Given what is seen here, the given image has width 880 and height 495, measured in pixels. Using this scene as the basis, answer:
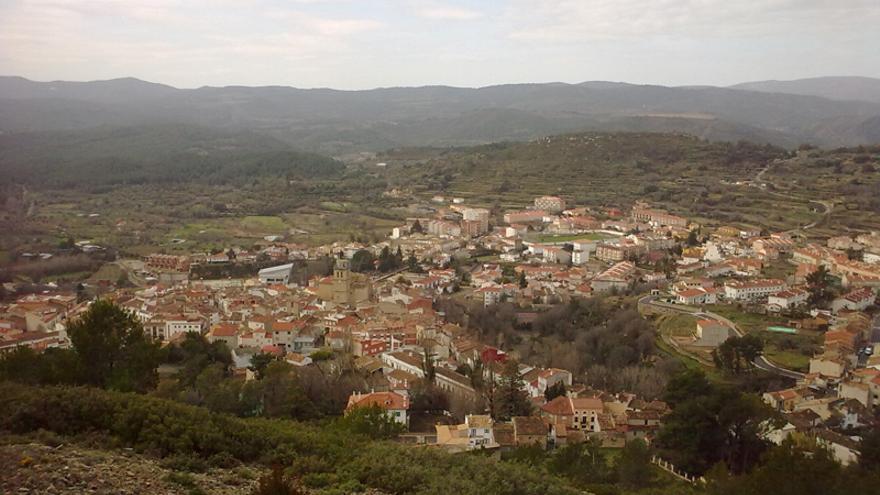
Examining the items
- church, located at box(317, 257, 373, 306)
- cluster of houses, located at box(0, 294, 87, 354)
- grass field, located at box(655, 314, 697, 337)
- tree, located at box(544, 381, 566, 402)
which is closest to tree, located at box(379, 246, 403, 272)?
church, located at box(317, 257, 373, 306)

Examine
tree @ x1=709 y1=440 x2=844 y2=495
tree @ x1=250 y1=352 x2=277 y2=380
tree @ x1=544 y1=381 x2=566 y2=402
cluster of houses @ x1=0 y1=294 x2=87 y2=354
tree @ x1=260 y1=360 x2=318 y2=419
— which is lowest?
tree @ x1=544 y1=381 x2=566 y2=402

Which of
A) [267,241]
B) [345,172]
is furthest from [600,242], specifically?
[345,172]

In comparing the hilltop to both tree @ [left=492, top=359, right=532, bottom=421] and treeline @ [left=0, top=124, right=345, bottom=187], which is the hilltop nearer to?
treeline @ [left=0, top=124, right=345, bottom=187]

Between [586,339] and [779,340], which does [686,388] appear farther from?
[779,340]

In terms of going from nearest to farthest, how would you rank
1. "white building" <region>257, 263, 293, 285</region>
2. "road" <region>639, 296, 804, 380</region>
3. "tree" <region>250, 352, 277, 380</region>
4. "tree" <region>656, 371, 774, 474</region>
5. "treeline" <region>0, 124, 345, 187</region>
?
"tree" <region>656, 371, 774, 474</region> < "tree" <region>250, 352, 277, 380</region> < "road" <region>639, 296, 804, 380</region> < "white building" <region>257, 263, 293, 285</region> < "treeline" <region>0, 124, 345, 187</region>

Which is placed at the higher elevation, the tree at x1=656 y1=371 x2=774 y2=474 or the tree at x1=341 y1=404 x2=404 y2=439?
the tree at x1=341 y1=404 x2=404 y2=439

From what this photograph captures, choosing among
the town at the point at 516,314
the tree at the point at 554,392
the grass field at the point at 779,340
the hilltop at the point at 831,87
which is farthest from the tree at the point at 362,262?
the hilltop at the point at 831,87
